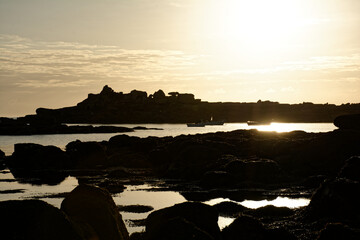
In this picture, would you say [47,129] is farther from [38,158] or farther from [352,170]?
[352,170]

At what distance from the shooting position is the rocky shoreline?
1514 centimetres

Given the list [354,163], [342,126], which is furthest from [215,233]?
[342,126]

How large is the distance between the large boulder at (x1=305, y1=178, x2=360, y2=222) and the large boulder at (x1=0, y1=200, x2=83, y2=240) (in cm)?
1154

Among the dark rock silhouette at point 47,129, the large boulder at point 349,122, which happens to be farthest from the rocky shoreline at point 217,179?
the dark rock silhouette at point 47,129

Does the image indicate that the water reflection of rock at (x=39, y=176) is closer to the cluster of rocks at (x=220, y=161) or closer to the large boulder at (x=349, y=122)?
the cluster of rocks at (x=220, y=161)

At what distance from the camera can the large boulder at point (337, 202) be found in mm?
19453

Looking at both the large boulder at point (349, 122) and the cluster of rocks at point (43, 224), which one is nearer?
the cluster of rocks at point (43, 224)

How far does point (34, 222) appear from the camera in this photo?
40.2 ft

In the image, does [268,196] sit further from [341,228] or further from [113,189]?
[341,228]

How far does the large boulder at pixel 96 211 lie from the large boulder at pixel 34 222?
6.15 ft

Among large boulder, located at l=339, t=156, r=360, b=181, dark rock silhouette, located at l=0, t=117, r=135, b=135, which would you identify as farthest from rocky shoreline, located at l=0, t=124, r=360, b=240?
dark rock silhouette, located at l=0, t=117, r=135, b=135

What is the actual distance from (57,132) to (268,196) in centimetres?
12518

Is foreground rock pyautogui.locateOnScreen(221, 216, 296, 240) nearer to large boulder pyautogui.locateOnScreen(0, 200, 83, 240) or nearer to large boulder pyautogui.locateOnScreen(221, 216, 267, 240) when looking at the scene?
large boulder pyautogui.locateOnScreen(221, 216, 267, 240)

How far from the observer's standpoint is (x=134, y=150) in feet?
194
